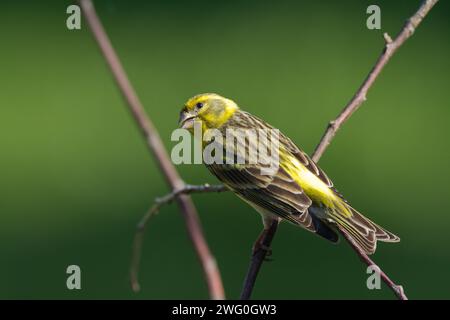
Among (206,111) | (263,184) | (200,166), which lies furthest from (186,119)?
(200,166)

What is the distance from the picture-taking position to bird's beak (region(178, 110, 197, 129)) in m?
3.61

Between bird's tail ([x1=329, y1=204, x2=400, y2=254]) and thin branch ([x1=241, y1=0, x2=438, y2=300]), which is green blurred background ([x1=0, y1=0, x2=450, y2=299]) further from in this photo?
thin branch ([x1=241, y1=0, x2=438, y2=300])

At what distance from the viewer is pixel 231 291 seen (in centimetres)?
535

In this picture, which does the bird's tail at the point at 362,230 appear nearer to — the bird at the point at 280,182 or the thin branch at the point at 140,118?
the bird at the point at 280,182

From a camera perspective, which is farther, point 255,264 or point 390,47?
point 390,47

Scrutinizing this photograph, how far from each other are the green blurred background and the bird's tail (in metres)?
1.96

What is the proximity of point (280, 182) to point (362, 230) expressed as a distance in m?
0.37

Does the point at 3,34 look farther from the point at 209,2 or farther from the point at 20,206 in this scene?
the point at 20,206

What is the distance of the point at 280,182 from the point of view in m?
3.47

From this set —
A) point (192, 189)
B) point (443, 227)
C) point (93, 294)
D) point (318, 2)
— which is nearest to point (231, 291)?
point (93, 294)

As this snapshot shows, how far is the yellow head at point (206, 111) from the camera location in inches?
141

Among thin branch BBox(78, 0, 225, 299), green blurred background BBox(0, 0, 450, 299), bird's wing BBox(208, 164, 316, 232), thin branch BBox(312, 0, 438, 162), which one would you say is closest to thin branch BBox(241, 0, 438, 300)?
thin branch BBox(312, 0, 438, 162)

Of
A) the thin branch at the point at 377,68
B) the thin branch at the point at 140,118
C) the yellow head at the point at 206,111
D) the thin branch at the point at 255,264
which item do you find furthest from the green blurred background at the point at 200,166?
the thin branch at the point at 140,118

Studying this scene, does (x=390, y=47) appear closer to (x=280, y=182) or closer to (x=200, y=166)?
(x=280, y=182)
